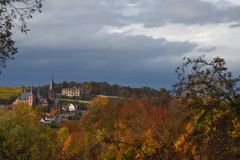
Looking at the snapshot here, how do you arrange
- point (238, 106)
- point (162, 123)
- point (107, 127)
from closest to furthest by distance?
point (238, 106) → point (162, 123) → point (107, 127)

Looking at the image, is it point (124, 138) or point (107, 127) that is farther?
point (107, 127)

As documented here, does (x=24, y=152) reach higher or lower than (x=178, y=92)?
lower

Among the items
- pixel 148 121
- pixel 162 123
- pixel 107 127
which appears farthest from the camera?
pixel 107 127

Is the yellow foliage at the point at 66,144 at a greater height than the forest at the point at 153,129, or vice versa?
the forest at the point at 153,129

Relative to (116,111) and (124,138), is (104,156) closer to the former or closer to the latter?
(124,138)

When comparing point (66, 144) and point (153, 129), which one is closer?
point (153, 129)

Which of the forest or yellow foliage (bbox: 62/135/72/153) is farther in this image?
yellow foliage (bbox: 62/135/72/153)

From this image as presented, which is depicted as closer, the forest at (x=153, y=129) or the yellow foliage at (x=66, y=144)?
the forest at (x=153, y=129)

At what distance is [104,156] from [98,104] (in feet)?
168

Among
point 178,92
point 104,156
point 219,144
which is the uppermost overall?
point 178,92

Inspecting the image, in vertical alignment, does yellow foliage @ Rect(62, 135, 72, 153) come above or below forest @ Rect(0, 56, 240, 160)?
below

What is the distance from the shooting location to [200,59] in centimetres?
1733

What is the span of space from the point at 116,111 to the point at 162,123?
122ft

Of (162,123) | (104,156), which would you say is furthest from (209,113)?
(104,156)
